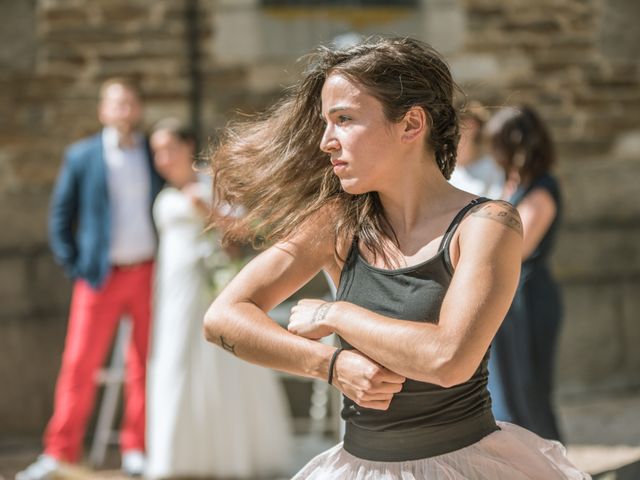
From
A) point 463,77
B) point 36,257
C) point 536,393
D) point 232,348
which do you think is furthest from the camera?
point 463,77

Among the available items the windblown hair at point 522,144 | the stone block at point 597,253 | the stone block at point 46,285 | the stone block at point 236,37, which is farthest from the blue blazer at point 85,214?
the stone block at point 597,253

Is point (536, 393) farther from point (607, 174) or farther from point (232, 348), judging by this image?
point (607, 174)

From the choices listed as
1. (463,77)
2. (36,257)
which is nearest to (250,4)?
(463,77)

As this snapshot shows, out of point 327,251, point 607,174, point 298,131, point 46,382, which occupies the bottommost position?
point 46,382

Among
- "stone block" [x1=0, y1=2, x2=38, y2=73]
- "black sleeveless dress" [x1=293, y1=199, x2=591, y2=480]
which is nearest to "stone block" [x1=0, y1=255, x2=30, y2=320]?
"stone block" [x1=0, y1=2, x2=38, y2=73]

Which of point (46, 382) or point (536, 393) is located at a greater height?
point (536, 393)

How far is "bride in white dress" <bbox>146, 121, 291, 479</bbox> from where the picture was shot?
6121 mm

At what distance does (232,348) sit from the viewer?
2.47m

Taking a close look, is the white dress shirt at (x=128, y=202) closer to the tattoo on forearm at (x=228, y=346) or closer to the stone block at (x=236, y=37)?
the stone block at (x=236, y=37)

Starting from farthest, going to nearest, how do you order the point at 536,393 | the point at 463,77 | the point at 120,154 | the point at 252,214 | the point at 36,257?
the point at 463,77, the point at 36,257, the point at 120,154, the point at 536,393, the point at 252,214

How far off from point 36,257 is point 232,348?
16.7 ft

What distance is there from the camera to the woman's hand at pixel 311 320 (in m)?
2.37

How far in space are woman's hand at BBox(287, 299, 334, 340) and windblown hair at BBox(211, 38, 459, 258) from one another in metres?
0.17

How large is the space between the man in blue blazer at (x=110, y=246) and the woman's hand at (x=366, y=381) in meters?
4.17
